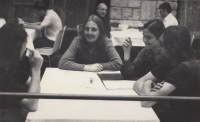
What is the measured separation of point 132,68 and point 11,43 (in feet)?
2.90

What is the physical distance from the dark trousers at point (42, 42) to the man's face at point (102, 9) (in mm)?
667

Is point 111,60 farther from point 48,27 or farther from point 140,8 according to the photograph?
point 48,27

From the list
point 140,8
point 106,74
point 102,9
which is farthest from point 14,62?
point 102,9

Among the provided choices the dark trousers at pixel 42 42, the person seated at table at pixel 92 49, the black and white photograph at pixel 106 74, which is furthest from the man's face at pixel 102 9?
the person seated at table at pixel 92 49

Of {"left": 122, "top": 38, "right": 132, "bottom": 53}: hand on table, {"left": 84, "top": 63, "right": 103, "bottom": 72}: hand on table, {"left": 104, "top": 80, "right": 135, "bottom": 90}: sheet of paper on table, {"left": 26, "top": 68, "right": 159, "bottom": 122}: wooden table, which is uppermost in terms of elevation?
{"left": 122, "top": 38, "right": 132, "bottom": 53}: hand on table

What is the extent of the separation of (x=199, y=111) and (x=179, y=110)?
11 cm

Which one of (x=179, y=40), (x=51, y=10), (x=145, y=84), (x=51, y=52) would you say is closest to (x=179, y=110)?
(x=145, y=84)

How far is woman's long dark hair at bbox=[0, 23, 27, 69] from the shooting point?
1.52 metres

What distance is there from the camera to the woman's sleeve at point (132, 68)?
194 centimetres

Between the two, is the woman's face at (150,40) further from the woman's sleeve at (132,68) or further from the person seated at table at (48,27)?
the person seated at table at (48,27)

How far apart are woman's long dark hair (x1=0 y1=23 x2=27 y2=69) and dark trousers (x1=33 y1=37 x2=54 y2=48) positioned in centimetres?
164

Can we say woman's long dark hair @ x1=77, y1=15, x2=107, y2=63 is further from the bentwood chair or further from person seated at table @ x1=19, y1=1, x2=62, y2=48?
person seated at table @ x1=19, y1=1, x2=62, y2=48

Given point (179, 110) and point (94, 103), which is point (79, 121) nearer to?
point (94, 103)

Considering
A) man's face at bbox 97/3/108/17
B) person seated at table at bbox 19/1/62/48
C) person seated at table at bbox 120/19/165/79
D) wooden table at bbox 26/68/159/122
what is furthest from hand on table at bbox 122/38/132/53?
person seated at table at bbox 19/1/62/48
